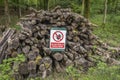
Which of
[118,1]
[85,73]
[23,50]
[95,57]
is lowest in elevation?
[85,73]

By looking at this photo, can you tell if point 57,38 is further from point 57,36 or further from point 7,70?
point 7,70

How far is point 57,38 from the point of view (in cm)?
574

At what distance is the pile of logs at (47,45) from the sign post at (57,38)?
243 millimetres

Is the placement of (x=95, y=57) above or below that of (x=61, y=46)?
below

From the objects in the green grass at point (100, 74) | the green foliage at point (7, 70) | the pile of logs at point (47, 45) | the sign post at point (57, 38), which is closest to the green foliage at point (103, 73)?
the green grass at point (100, 74)

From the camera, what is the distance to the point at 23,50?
5.71m

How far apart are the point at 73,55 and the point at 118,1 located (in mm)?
15739

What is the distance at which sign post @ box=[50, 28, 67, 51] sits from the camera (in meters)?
5.73

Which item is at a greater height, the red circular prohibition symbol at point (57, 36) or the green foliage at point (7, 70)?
the red circular prohibition symbol at point (57, 36)

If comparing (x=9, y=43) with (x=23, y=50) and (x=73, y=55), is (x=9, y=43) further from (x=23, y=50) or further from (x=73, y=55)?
(x=73, y=55)

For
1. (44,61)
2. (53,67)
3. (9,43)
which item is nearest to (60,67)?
(53,67)

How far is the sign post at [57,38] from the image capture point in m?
5.73

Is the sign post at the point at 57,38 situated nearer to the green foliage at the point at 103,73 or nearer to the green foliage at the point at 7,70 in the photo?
the green foliage at the point at 7,70

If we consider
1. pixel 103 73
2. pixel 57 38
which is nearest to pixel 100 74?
pixel 103 73
